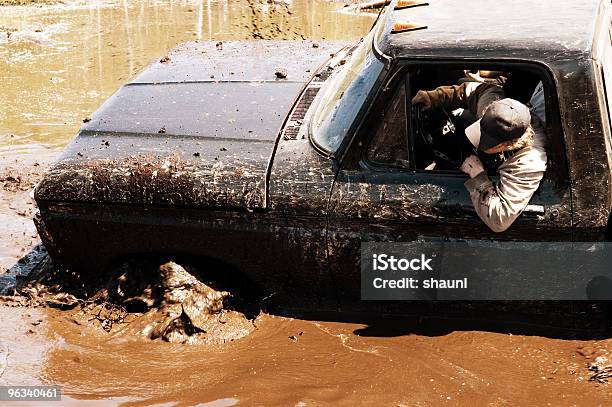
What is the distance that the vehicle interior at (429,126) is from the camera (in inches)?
147

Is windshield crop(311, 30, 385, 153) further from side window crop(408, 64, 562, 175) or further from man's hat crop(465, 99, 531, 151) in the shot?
man's hat crop(465, 99, 531, 151)

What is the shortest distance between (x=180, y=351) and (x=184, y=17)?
987 centimetres

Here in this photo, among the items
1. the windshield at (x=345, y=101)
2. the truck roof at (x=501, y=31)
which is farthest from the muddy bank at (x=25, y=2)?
the truck roof at (x=501, y=31)

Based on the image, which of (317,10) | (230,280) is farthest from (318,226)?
(317,10)

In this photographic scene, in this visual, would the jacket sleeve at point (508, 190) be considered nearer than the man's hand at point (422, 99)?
Yes

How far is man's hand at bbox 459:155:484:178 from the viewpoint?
375cm

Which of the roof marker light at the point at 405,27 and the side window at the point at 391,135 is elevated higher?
the roof marker light at the point at 405,27

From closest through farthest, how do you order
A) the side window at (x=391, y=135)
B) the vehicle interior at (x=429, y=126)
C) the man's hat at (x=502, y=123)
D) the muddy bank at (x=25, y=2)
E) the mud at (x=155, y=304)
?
the man's hat at (x=502, y=123)
the vehicle interior at (x=429, y=126)
the side window at (x=391, y=135)
the mud at (x=155, y=304)
the muddy bank at (x=25, y=2)

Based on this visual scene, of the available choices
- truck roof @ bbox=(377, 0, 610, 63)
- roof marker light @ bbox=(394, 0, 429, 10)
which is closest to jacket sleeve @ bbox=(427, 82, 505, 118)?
truck roof @ bbox=(377, 0, 610, 63)

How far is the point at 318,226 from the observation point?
3.99 metres

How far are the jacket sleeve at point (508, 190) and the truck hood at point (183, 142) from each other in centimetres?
104

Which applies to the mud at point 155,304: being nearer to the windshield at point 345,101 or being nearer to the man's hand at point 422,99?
the windshield at point 345,101

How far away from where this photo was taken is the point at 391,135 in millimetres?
3891

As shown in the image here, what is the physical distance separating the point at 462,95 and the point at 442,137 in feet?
0.81
